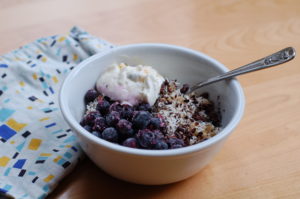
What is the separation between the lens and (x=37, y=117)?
867 millimetres

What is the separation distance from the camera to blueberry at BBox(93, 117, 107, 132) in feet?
2.32

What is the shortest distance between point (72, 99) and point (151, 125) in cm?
21

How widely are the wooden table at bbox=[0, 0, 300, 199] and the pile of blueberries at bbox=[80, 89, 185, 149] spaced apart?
0.36 ft

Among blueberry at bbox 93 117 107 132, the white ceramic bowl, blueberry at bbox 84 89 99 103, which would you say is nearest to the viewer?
the white ceramic bowl

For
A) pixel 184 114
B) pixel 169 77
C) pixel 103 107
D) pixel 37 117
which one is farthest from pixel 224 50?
pixel 37 117

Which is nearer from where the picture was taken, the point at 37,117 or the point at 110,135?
the point at 110,135

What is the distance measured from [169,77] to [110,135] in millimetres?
319

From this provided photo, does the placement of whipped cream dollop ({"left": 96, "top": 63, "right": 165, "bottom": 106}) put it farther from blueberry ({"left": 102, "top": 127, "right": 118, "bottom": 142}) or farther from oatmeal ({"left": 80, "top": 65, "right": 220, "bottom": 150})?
blueberry ({"left": 102, "top": 127, "right": 118, "bottom": 142})

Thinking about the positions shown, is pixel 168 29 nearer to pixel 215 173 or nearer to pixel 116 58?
pixel 116 58

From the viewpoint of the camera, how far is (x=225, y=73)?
78 centimetres

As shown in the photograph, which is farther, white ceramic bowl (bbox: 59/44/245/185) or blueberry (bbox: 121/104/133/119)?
blueberry (bbox: 121/104/133/119)

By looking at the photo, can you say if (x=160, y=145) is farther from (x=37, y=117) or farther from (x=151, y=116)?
(x=37, y=117)

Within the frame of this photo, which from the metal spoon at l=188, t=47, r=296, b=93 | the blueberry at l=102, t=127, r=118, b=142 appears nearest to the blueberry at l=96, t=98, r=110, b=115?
the blueberry at l=102, t=127, r=118, b=142

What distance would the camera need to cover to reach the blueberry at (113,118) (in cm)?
71
